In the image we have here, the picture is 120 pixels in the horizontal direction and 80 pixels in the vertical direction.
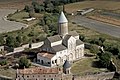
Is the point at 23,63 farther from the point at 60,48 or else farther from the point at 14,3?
the point at 14,3

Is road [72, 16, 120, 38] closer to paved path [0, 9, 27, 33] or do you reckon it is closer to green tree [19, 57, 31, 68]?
paved path [0, 9, 27, 33]

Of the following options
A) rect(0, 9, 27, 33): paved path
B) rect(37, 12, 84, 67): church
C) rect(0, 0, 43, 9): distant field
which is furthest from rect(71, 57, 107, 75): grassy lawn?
rect(0, 0, 43, 9): distant field

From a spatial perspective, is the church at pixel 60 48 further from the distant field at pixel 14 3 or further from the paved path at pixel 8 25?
the distant field at pixel 14 3

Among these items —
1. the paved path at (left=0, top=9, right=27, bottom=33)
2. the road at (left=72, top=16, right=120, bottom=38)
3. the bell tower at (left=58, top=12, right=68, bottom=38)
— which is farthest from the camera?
the paved path at (left=0, top=9, right=27, bottom=33)

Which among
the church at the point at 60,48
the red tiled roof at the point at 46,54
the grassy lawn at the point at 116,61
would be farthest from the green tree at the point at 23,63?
the grassy lawn at the point at 116,61

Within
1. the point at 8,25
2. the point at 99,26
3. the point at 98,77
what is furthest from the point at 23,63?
the point at 8,25

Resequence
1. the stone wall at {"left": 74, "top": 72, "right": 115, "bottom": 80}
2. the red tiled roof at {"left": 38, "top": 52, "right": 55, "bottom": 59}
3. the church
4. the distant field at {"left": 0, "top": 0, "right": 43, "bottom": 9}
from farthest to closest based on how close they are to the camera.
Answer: the distant field at {"left": 0, "top": 0, "right": 43, "bottom": 9} < the church < the red tiled roof at {"left": 38, "top": 52, "right": 55, "bottom": 59} < the stone wall at {"left": 74, "top": 72, "right": 115, "bottom": 80}
